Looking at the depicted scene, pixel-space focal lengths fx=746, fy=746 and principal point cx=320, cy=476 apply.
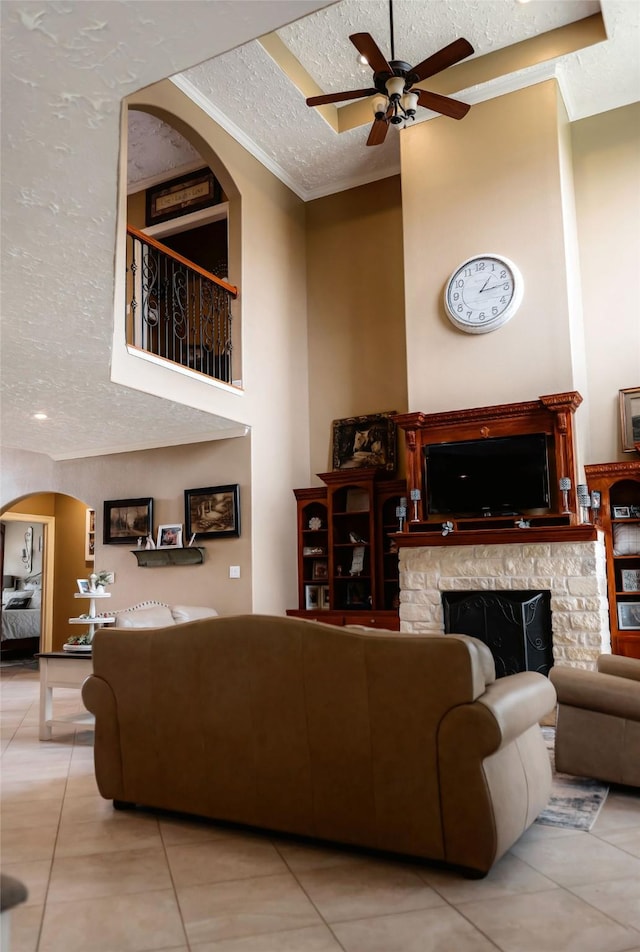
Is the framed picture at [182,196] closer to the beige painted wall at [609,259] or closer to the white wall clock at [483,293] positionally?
the white wall clock at [483,293]

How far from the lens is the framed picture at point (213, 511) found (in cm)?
729

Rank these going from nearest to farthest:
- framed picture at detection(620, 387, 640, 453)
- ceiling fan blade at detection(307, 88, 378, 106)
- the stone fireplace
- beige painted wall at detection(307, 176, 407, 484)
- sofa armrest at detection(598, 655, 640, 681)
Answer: sofa armrest at detection(598, 655, 640, 681)
ceiling fan blade at detection(307, 88, 378, 106)
the stone fireplace
framed picture at detection(620, 387, 640, 453)
beige painted wall at detection(307, 176, 407, 484)

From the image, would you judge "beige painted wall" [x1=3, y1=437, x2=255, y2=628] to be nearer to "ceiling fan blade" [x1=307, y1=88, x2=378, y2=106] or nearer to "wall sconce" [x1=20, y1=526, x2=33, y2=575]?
"ceiling fan blade" [x1=307, y1=88, x2=378, y2=106]

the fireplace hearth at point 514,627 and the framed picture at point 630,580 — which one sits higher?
the framed picture at point 630,580

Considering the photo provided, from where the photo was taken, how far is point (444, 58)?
5008 mm

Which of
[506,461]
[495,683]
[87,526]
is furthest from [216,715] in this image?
[87,526]

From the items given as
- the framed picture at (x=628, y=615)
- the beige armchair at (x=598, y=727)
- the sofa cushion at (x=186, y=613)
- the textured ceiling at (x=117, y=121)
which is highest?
the textured ceiling at (x=117, y=121)

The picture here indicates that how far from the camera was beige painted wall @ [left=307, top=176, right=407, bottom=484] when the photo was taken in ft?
26.7

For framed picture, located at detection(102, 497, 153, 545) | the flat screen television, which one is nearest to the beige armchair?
the flat screen television

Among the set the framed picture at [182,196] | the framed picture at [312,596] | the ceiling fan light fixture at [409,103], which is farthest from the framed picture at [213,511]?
the ceiling fan light fixture at [409,103]

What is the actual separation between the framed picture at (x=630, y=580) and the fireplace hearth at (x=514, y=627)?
0.91 meters

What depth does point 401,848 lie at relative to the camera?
268 cm

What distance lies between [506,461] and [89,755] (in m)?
4.06

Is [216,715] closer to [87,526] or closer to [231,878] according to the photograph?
[231,878]
